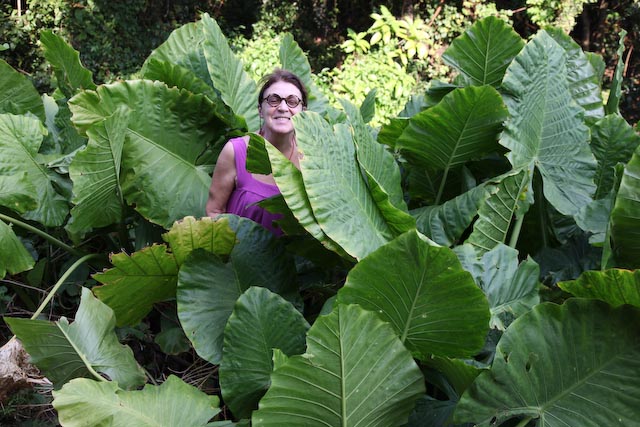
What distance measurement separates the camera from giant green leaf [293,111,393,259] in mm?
1360

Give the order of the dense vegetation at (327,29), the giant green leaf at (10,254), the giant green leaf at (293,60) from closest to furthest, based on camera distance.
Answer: the giant green leaf at (10,254)
the giant green leaf at (293,60)
the dense vegetation at (327,29)

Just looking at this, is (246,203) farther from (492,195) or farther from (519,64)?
(519,64)

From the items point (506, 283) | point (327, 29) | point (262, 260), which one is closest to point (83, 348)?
point (262, 260)

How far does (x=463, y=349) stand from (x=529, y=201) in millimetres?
484

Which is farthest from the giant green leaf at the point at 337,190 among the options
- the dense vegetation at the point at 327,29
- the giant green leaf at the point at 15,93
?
the dense vegetation at the point at 327,29

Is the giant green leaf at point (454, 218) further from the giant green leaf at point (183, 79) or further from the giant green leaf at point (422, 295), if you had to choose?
the giant green leaf at point (183, 79)

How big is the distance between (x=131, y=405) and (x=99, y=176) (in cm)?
70

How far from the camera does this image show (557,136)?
1.81m

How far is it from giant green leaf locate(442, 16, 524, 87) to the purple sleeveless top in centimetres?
66

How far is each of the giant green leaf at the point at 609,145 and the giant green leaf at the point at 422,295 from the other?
32.9 inches

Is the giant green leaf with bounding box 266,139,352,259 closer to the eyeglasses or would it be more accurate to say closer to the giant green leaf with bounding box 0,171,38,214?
the eyeglasses

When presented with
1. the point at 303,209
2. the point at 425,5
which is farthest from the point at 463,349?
the point at 425,5

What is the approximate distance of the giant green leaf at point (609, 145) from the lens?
5.98 ft

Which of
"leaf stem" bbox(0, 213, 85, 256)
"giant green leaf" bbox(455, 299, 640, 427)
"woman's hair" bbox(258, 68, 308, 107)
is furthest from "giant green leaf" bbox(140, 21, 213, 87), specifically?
"giant green leaf" bbox(455, 299, 640, 427)
